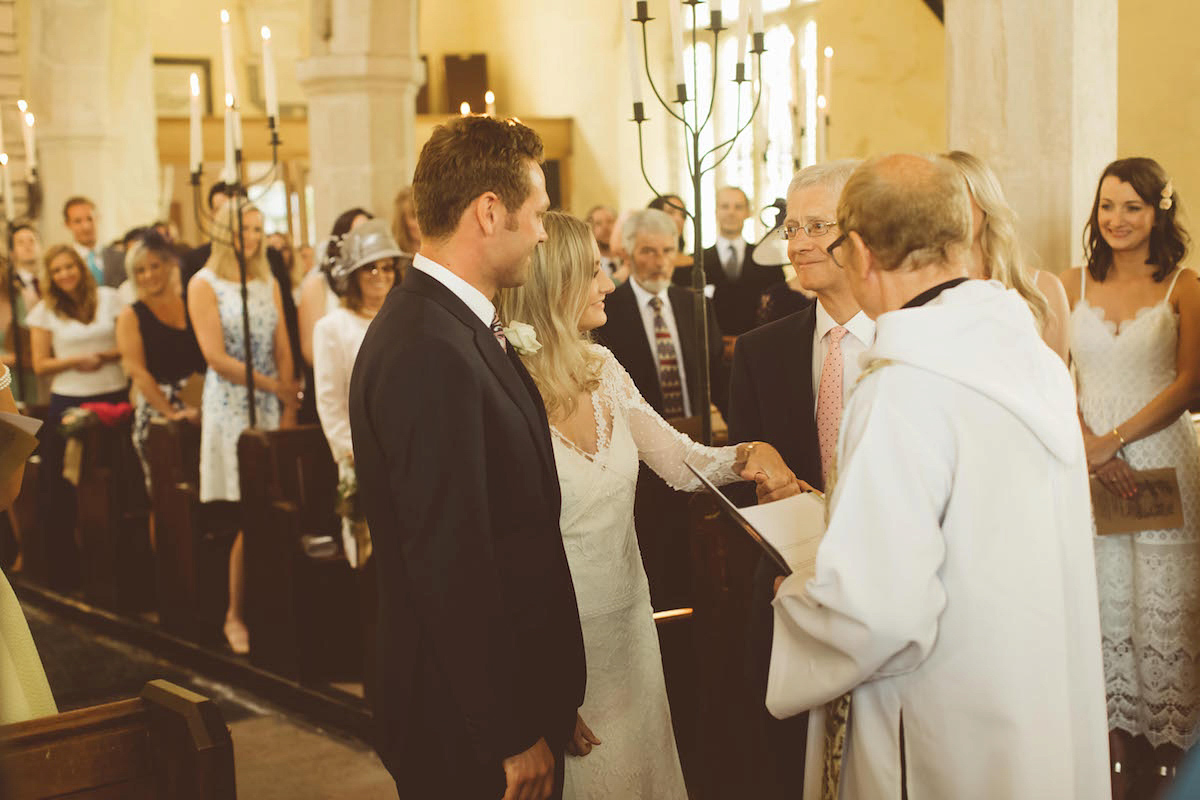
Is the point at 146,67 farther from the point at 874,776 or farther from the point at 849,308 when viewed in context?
the point at 874,776

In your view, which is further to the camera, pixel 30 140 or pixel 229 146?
pixel 30 140

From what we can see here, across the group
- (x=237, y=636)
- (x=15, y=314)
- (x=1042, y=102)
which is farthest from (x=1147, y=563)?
(x=15, y=314)

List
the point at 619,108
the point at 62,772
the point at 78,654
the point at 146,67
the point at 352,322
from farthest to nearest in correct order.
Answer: the point at 619,108 < the point at 146,67 < the point at 78,654 < the point at 352,322 < the point at 62,772

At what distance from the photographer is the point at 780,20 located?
11.4m

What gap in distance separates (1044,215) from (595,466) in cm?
189

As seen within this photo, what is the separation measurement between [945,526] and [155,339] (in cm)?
458

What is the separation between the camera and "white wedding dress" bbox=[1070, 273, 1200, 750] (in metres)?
3.40

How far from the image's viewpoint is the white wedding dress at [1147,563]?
3.40m

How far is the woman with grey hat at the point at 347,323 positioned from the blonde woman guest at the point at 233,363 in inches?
25.3

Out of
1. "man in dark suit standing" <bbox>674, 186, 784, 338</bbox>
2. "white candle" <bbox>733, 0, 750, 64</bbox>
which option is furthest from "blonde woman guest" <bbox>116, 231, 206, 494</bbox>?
"white candle" <bbox>733, 0, 750, 64</bbox>

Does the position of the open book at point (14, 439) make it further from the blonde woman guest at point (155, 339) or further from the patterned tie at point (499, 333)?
the blonde woman guest at point (155, 339)

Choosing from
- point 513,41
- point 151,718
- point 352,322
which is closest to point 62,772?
point 151,718

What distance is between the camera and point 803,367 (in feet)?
8.59

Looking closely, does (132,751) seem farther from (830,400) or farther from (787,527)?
(830,400)
